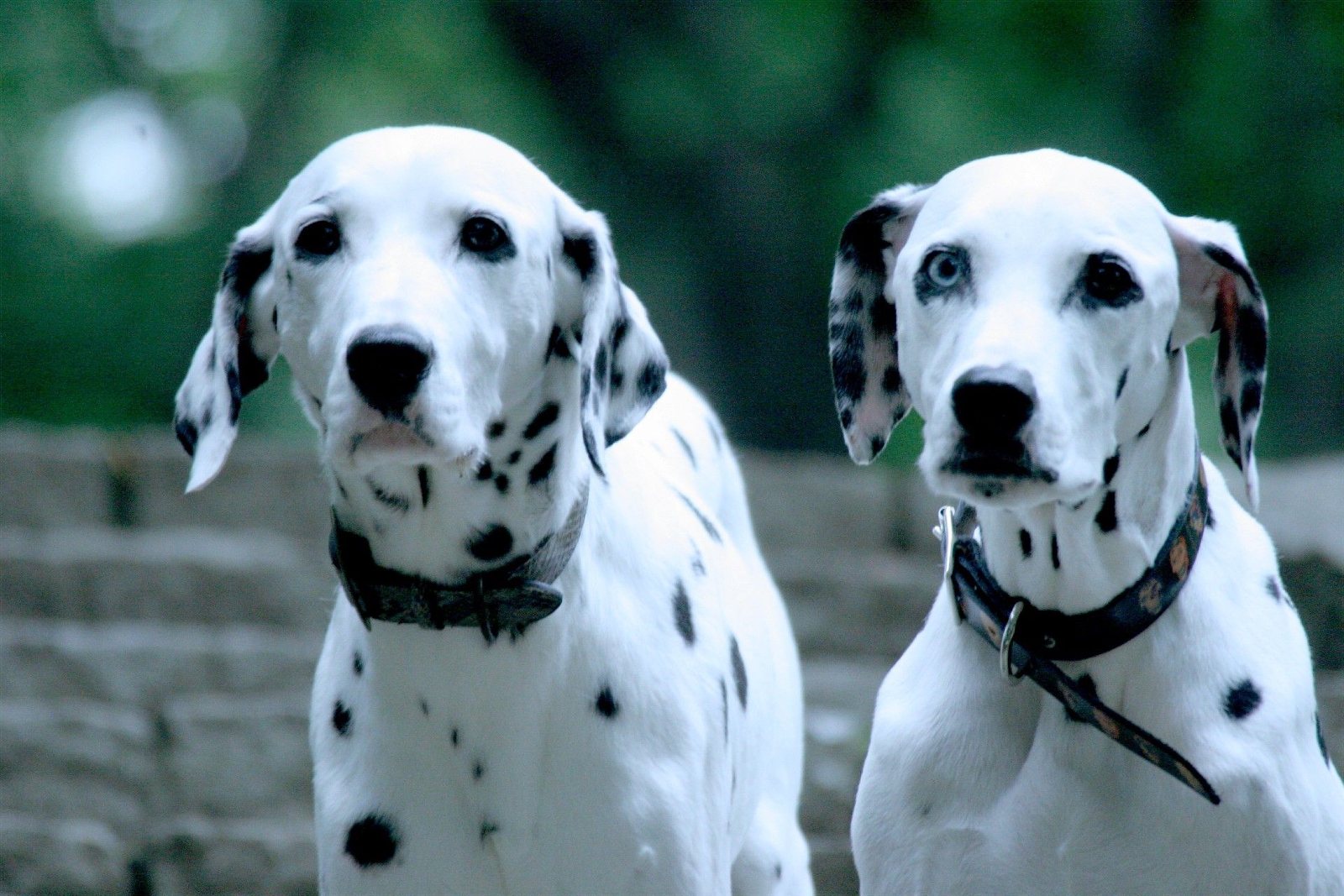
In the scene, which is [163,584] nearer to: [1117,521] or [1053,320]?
[1117,521]

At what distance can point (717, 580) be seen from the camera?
379 centimetres

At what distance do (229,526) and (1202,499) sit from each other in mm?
5101

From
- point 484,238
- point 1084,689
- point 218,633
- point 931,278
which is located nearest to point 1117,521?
point 1084,689

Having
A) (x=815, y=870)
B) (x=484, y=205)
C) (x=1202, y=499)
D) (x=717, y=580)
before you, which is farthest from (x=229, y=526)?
(x=1202, y=499)

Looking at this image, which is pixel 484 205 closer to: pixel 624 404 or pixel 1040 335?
pixel 624 404

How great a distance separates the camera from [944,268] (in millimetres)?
2973

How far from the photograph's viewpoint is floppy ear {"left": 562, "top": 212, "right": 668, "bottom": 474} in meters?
3.20

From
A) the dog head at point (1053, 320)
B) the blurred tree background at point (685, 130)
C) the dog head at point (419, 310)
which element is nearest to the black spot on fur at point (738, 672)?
the dog head at point (419, 310)

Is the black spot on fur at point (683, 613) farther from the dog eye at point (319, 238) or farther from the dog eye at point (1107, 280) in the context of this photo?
the dog eye at point (1107, 280)

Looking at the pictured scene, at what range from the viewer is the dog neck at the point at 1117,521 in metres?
3.02

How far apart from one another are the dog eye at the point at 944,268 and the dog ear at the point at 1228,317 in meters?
0.41

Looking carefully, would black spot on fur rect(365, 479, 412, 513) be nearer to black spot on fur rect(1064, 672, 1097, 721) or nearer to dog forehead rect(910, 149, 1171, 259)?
dog forehead rect(910, 149, 1171, 259)

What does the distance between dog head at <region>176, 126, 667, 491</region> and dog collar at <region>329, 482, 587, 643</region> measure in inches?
9.3

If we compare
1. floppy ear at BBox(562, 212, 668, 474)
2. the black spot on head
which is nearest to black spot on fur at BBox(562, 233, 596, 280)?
floppy ear at BBox(562, 212, 668, 474)
